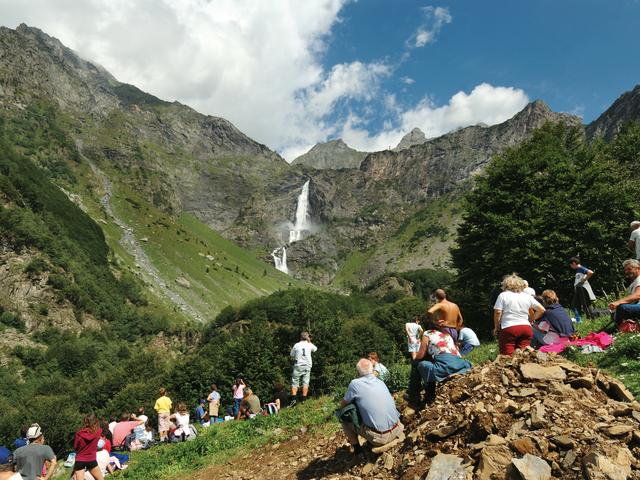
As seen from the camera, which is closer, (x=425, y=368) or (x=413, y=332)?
(x=425, y=368)

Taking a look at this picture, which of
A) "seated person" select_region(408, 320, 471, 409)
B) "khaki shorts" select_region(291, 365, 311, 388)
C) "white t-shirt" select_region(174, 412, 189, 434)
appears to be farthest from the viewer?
"white t-shirt" select_region(174, 412, 189, 434)

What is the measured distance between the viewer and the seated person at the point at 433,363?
8.32 m

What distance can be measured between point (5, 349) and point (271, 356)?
66651 mm

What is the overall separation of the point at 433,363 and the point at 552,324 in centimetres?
511

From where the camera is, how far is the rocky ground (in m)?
5.02

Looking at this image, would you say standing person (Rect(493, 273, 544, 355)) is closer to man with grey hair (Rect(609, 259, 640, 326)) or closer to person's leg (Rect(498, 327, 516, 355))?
person's leg (Rect(498, 327, 516, 355))

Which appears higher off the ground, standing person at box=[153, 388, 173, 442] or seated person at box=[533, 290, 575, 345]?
seated person at box=[533, 290, 575, 345]

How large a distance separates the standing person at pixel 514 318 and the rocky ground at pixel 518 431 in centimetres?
182

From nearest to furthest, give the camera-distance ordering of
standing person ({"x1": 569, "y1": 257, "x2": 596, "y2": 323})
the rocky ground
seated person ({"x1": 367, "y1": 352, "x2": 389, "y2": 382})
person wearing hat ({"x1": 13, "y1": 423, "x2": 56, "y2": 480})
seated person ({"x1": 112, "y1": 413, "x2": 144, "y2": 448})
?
1. the rocky ground
2. person wearing hat ({"x1": 13, "y1": 423, "x2": 56, "y2": 480})
3. seated person ({"x1": 367, "y1": 352, "x2": 389, "y2": 382})
4. standing person ({"x1": 569, "y1": 257, "x2": 596, "y2": 323})
5. seated person ({"x1": 112, "y1": 413, "x2": 144, "y2": 448})

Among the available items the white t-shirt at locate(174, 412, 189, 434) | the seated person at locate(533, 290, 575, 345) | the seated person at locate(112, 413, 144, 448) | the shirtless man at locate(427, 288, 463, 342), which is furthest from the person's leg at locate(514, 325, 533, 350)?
the seated person at locate(112, 413, 144, 448)

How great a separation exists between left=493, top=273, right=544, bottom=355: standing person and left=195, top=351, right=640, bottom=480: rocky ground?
1.82 m

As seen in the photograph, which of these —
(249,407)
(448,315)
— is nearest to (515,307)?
(448,315)

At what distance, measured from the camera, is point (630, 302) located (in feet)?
32.7

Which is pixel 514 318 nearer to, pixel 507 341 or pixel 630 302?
pixel 507 341
